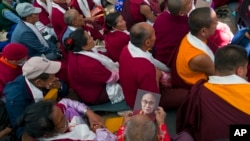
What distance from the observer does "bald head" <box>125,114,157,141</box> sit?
6.93ft

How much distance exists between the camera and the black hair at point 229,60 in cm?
264

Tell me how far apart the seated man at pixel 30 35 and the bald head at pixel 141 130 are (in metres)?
2.63

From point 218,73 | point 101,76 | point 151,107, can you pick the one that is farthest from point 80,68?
point 218,73

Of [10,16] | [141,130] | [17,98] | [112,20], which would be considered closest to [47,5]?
[10,16]

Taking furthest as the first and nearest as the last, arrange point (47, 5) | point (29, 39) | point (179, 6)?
point (47, 5) < point (29, 39) < point (179, 6)

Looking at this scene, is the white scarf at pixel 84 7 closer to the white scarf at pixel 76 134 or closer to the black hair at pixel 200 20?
the black hair at pixel 200 20

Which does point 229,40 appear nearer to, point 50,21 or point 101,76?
point 101,76

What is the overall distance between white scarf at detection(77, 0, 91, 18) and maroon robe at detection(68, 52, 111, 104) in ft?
5.81

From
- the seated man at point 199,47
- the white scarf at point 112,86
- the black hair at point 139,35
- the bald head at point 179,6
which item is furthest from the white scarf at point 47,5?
the seated man at point 199,47

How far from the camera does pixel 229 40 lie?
420 centimetres

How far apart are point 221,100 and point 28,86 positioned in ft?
5.45

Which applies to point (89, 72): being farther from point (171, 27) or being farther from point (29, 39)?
point (29, 39)

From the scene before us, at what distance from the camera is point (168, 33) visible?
3.92m

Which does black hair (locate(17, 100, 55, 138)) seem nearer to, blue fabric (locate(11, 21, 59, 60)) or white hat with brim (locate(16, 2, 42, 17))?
blue fabric (locate(11, 21, 59, 60))
